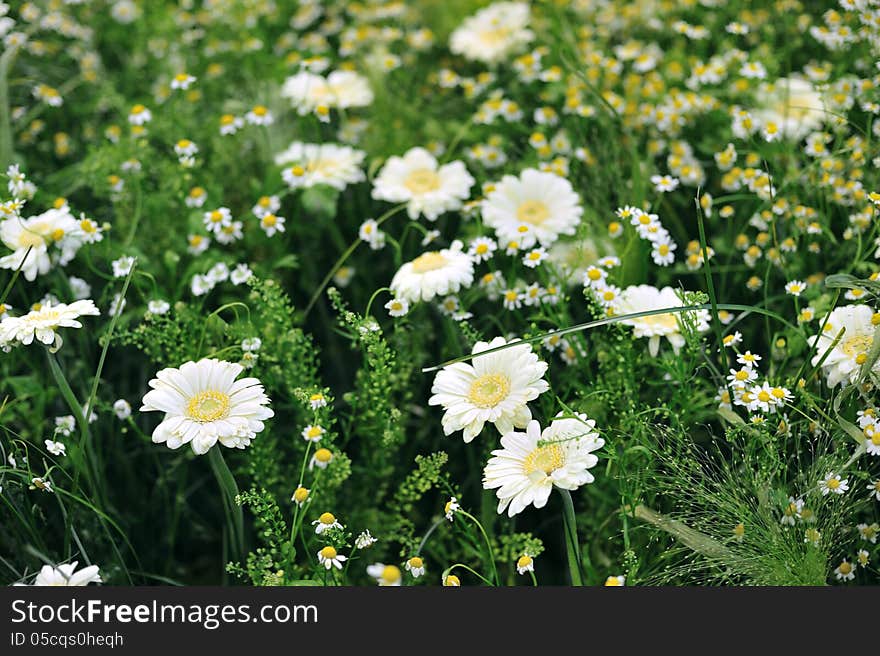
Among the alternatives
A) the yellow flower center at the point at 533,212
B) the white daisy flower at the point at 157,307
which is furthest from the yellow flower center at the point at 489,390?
the white daisy flower at the point at 157,307

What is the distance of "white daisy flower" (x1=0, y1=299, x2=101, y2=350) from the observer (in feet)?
3.43

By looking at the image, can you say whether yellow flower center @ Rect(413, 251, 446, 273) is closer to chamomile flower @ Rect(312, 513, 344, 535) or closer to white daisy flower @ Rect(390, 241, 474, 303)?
white daisy flower @ Rect(390, 241, 474, 303)

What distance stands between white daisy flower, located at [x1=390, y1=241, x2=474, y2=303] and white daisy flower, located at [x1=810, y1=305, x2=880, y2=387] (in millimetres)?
466

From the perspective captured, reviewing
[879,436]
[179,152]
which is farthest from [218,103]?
[879,436]

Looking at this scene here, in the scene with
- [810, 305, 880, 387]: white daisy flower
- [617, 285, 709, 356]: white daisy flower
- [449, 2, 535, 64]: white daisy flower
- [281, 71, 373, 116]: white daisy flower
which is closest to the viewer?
[810, 305, 880, 387]: white daisy flower

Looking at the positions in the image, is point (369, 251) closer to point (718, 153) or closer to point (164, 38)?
point (718, 153)

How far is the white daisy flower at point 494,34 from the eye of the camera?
1802 mm

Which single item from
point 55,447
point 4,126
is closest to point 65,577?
point 55,447

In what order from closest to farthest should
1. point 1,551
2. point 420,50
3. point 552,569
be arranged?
point 1,551 < point 552,569 < point 420,50

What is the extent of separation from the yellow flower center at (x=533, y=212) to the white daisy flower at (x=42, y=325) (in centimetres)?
64

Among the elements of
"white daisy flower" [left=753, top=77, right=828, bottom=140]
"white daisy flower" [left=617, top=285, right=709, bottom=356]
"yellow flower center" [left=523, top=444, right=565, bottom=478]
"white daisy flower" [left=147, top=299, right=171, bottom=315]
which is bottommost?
"yellow flower center" [left=523, top=444, right=565, bottom=478]

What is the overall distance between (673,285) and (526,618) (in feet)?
2.26

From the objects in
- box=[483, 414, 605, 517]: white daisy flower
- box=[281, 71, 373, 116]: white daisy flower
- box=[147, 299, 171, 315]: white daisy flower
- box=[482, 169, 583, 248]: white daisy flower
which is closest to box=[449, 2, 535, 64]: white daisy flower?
box=[281, 71, 373, 116]: white daisy flower

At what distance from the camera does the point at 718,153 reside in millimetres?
1486
